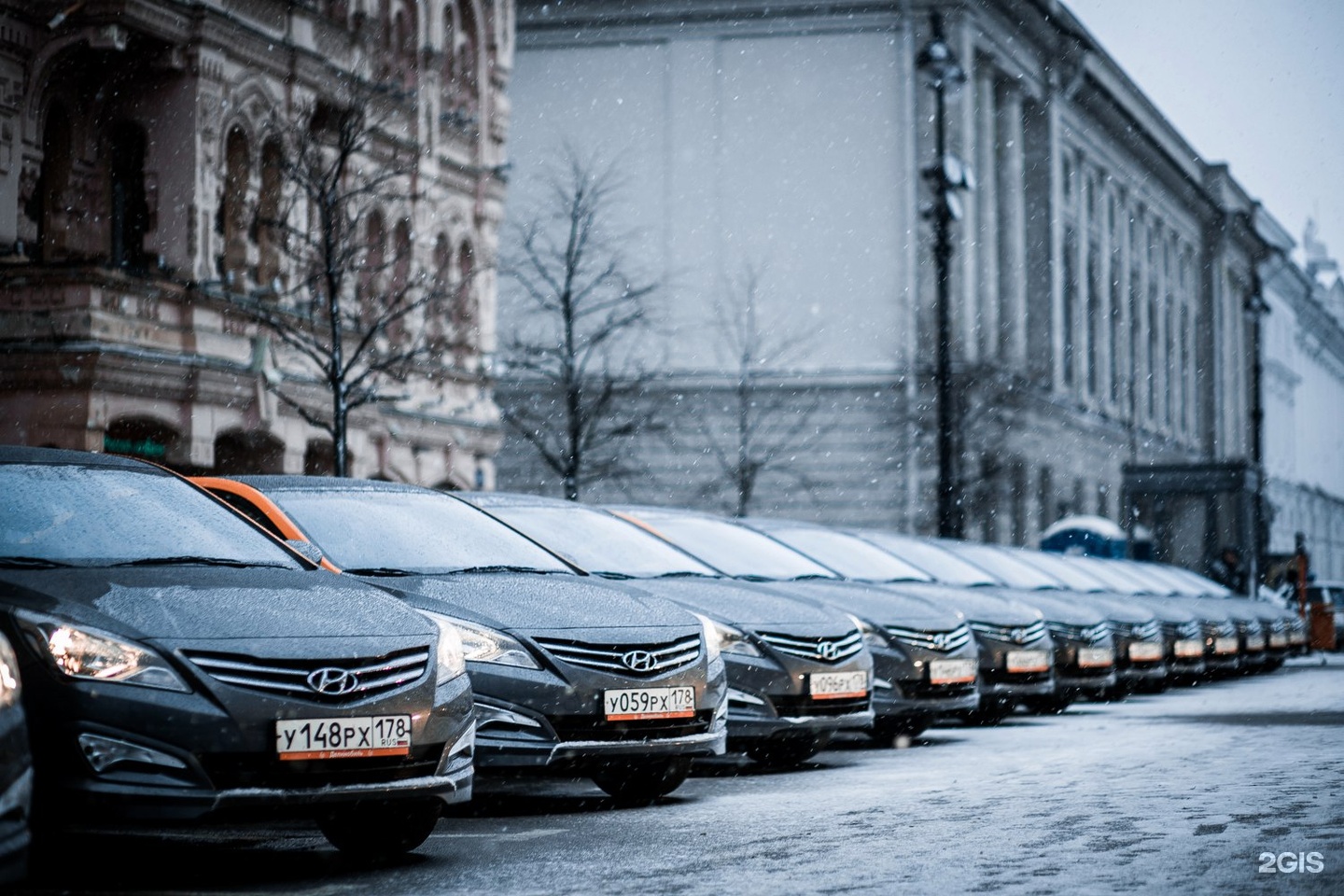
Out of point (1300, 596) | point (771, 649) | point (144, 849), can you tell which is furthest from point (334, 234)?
point (1300, 596)

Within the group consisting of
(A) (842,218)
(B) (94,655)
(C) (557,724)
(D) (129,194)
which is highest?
(A) (842,218)

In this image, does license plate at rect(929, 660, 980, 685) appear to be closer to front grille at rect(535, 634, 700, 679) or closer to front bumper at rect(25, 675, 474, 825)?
front grille at rect(535, 634, 700, 679)

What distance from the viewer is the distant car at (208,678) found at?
7164 mm

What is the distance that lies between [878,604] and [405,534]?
4.70m

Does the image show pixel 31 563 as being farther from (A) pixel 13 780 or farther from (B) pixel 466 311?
(B) pixel 466 311

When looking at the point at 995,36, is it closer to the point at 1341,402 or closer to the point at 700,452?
the point at 700,452

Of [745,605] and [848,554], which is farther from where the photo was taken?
[848,554]

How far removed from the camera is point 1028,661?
1716 centimetres

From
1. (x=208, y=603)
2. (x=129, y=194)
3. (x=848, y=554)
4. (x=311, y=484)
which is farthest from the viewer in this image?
(x=129, y=194)

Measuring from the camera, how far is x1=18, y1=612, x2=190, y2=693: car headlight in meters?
7.18

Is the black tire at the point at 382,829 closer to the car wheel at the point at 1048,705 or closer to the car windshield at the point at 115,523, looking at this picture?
the car windshield at the point at 115,523

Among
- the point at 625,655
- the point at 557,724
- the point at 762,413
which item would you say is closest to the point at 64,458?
the point at 557,724

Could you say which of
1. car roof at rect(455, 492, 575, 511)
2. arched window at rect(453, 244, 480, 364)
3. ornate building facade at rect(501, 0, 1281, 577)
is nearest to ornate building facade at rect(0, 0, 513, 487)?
arched window at rect(453, 244, 480, 364)

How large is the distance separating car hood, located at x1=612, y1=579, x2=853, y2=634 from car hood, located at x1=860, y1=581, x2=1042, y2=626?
377cm
